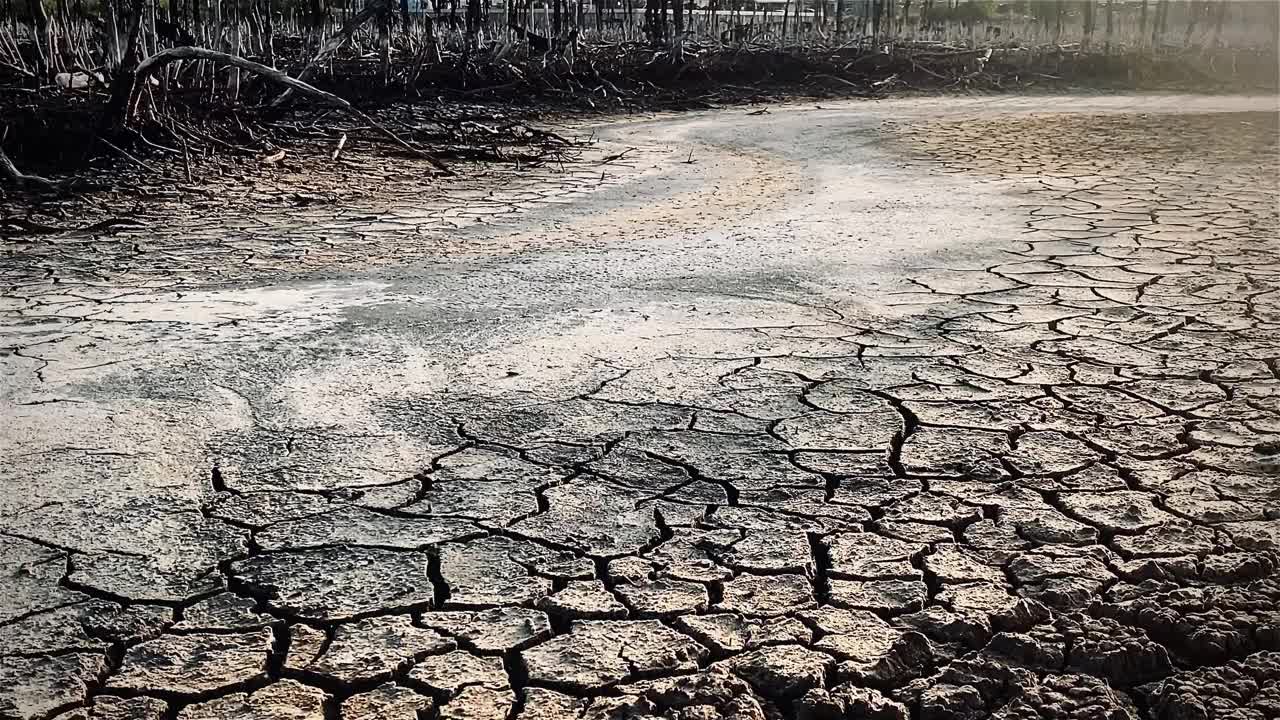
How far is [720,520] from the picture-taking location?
266 centimetres

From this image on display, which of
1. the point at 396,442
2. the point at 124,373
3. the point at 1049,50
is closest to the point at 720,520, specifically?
the point at 396,442

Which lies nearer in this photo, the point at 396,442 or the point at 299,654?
the point at 299,654

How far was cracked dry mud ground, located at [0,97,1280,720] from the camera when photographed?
2.04 m

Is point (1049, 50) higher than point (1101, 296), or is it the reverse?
point (1049, 50)

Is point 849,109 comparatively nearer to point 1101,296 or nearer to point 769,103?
point 769,103

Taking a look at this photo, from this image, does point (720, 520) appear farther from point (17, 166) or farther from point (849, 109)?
point (849, 109)

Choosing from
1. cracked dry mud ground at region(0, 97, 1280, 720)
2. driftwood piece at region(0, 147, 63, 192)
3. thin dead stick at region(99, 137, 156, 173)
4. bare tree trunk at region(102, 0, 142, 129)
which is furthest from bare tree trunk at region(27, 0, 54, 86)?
cracked dry mud ground at region(0, 97, 1280, 720)

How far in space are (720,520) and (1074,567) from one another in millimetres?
753

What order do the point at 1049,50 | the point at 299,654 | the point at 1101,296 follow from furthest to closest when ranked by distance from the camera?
the point at 1049,50 → the point at 1101,296 → the point at 299,654

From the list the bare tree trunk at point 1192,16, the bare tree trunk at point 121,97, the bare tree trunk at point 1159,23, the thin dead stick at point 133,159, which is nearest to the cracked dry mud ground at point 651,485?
the thin dead stick at point 133,159

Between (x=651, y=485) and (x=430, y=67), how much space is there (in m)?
11.2

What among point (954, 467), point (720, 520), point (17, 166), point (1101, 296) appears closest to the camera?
point (720, 520)

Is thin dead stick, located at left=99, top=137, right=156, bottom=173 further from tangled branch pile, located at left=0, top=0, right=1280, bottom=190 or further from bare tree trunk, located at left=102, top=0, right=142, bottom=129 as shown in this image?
bare tree trunk, located at left=102, top=0, right=142, bottom=129

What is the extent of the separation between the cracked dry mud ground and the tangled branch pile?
2.65 m
